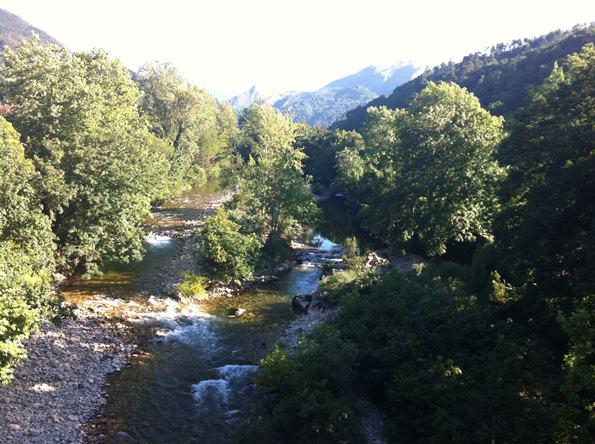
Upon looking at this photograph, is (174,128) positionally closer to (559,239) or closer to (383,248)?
(383,248)

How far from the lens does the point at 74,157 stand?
2439 centimetres

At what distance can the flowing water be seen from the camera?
599 inches

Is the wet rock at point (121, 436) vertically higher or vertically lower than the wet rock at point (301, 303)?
higher

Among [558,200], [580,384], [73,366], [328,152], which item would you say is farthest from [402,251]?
[328,152]

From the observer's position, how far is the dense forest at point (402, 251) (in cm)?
1277

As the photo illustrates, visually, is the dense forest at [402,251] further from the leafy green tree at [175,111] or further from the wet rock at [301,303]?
the leafy green tree at [175,111]

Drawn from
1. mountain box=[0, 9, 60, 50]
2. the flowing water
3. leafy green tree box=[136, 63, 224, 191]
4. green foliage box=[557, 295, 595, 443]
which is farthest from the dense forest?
mountain box=[0, 9, 60, 50]

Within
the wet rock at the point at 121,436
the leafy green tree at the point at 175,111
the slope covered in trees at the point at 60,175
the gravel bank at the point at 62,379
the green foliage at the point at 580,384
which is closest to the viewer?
the green foliage at the point at 580,384

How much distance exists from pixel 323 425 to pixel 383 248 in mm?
32150

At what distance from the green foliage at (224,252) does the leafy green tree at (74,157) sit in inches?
175

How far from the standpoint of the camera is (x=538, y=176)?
20.6 m

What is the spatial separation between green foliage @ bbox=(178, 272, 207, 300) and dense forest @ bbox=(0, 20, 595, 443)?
14cm

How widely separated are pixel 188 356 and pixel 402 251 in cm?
2411

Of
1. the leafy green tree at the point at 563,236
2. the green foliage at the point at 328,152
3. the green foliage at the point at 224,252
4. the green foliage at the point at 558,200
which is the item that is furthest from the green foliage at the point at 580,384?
A: the green foliage at the point at 328,152
